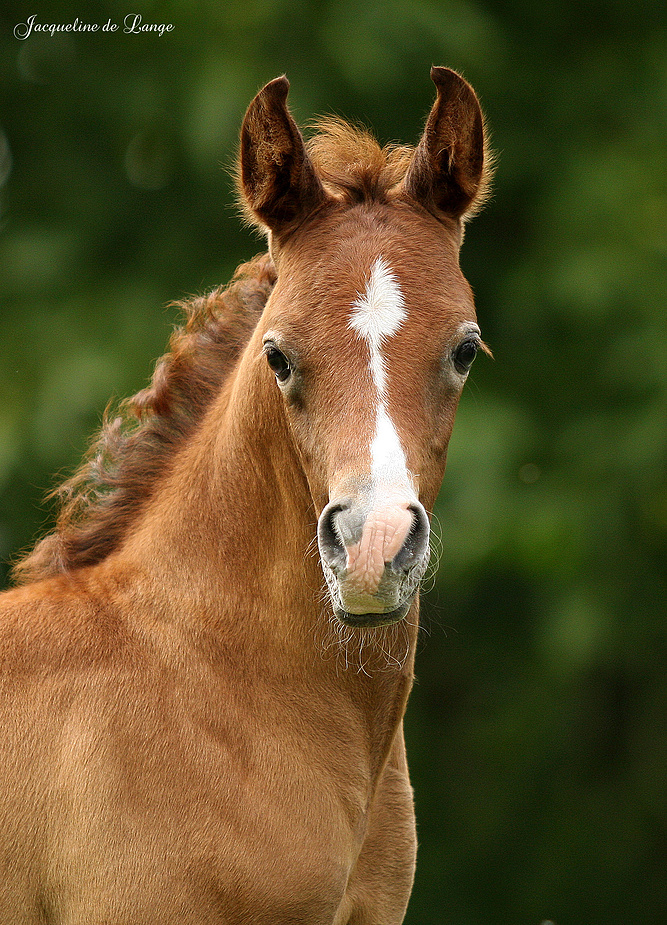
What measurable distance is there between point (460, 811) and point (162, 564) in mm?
6520

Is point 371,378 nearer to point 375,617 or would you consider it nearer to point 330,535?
point 330,535

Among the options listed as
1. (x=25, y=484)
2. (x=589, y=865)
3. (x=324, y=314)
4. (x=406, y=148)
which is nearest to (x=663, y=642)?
(x=589, y=865)

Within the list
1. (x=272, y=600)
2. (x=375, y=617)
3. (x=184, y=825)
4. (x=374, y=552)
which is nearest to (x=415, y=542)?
(x=374, y=552)

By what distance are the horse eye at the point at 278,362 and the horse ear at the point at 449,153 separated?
75cm

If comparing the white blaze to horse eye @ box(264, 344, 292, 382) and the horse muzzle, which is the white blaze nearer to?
the horse muzzle

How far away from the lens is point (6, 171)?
8.52 meters

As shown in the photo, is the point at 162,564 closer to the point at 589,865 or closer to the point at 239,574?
the point at 239,574

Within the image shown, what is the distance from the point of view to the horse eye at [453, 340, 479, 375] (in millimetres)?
3074

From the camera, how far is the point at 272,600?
3.29m

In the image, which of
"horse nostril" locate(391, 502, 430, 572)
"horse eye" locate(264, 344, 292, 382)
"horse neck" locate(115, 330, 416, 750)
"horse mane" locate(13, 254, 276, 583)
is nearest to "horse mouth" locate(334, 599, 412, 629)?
"horse nostril" locate(391, 502, 430, 572)

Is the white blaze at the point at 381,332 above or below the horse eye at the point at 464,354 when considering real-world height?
above

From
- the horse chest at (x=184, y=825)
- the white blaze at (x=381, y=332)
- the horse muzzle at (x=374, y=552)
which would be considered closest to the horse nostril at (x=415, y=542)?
the horse muzzle at (x=374, y=552)

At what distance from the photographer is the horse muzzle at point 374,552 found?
259cm
